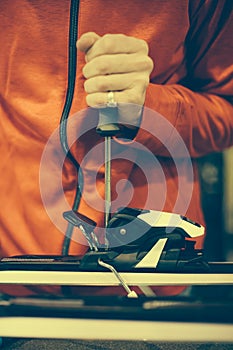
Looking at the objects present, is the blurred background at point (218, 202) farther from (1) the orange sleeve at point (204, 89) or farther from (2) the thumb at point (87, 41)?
(2) the thumb at point (87, 41)

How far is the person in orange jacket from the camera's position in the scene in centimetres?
105

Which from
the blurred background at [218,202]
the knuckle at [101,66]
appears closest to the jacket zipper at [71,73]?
the knuckle at [101,66]

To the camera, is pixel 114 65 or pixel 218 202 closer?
pixel 114 65

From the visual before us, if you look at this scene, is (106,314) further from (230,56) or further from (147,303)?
(230,56)

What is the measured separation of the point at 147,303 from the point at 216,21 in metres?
0.59

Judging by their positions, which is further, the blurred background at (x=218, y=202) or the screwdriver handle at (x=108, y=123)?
the blurred background at (x=218, y=202)

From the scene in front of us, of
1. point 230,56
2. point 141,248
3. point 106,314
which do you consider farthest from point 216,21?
point 106,314

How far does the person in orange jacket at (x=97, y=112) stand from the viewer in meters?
1.05

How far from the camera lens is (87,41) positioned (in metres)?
0.98

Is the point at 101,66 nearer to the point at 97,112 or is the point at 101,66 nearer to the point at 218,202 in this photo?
the point at 97,112

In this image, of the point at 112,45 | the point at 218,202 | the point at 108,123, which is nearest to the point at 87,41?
the point at 112,45

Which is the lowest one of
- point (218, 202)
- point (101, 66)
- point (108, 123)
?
point (218, 202)

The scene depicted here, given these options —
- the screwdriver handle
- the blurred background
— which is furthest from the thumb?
the blurred background

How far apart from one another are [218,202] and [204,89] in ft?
0.80
